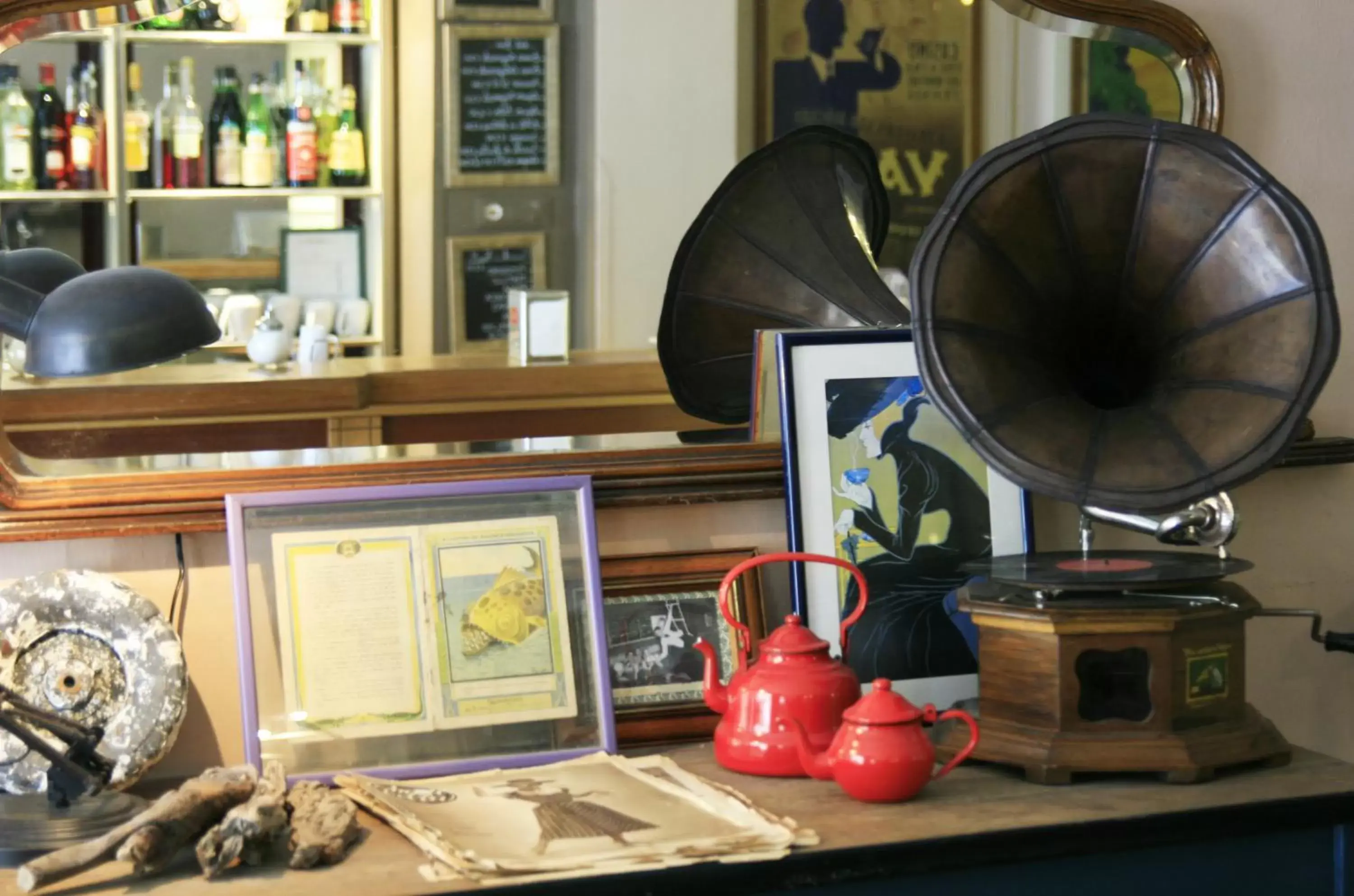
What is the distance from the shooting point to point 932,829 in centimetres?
140

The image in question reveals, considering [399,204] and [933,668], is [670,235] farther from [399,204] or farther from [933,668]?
[933,668]

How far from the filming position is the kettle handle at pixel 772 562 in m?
1.57

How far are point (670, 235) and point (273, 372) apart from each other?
18.5 inches

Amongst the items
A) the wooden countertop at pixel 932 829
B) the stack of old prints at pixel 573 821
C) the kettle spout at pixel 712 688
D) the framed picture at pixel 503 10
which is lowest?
the wooden countertop at pixel 932 829

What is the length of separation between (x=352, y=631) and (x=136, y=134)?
1.87 ft

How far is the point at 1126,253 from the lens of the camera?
5.42 feet

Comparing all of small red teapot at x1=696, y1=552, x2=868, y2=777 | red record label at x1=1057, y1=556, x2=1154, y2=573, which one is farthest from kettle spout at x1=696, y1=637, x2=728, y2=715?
red record label at x1=1057, y1=556, x2=1154, y2=573

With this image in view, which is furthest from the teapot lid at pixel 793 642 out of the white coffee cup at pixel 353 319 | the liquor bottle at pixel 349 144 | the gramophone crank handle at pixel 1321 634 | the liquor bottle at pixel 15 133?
the liquor bottle at pixel 15 133

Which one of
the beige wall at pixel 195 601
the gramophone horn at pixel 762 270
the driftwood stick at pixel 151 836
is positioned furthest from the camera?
the gramophone horn at pixel 762 270

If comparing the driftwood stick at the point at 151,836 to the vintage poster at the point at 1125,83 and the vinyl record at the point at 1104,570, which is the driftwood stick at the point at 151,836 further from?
the vintage poster at the point at 1125,83

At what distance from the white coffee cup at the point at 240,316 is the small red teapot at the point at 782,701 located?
0.58 m

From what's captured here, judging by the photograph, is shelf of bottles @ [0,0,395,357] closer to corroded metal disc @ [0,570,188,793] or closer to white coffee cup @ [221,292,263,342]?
white coffee cup @ [221,292,263,342]

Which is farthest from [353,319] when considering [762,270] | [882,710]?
[882,710]

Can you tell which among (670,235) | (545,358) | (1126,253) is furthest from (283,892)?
(1126,253)
